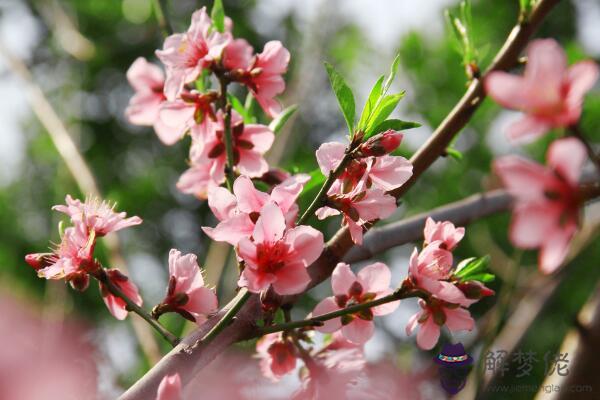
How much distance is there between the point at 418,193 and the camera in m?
3.27

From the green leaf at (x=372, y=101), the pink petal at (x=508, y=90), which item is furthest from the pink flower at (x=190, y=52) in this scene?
the pink petal at (x=508, y=90)

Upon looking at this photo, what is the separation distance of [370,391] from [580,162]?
0.57 meters

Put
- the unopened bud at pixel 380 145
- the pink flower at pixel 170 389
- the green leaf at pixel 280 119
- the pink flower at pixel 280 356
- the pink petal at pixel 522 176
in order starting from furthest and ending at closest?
the green leaf at pixel 280 119 < the pink flower at pixel 280 356 < the unopened bud at pixel 380 145 < the pink flower at pixel 170 389 < the pink petal at pixel 522 176

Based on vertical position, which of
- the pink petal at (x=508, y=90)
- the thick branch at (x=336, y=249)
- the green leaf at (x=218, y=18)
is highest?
the green leaf at (x=218, y=18)

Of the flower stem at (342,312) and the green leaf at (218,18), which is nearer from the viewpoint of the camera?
the flower stem at (342,312)

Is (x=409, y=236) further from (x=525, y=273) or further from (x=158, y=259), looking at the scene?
(x=158, y=259)

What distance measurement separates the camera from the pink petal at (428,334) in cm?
70

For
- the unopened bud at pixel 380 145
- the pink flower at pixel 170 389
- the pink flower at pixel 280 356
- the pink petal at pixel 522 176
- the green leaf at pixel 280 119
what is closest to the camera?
the pink petal at pixel 522 176

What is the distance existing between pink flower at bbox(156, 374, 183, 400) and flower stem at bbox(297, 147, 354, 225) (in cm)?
18

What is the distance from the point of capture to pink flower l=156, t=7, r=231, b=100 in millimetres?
825

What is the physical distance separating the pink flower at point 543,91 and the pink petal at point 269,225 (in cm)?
24

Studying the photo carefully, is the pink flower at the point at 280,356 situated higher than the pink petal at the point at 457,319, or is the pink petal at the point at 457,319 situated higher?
the pink petal at the point at 457,319

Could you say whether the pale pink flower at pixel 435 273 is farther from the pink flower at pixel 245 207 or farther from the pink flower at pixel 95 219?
the pink flower at pixel 95 219

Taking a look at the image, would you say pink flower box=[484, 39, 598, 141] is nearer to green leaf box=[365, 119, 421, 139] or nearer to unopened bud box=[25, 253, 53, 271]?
green leaf box=[365, 119, 421, 139]
